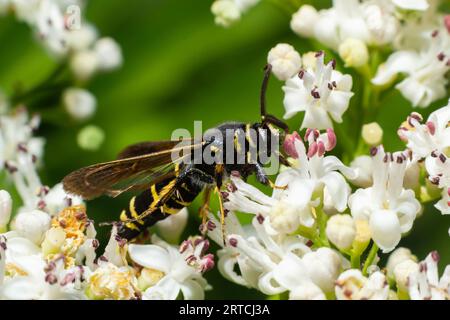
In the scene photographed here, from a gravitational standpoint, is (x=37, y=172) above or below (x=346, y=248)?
above

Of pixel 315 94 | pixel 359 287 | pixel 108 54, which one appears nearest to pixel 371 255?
pixel 359 287

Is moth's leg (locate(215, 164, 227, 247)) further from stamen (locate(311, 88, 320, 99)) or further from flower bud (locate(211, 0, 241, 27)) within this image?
flower bud (locate(211, 0, 241, 27))

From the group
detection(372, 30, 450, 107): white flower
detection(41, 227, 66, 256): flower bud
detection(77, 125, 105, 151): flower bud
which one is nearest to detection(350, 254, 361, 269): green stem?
detection(372, 30, 450, 107): white flower

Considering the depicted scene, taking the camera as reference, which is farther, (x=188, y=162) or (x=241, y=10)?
(x=241, y=10)

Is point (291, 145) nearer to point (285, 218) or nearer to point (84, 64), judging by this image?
point (285, 218)

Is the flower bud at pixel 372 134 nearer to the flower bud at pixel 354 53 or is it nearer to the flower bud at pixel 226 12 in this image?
the flower bud at pixel 354 53

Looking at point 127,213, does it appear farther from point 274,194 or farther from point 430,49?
point 430,49
